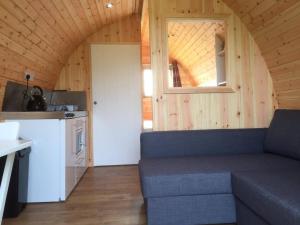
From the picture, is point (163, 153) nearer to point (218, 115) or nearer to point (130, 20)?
point (218, 115)

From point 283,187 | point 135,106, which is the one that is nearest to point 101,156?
point 135,106

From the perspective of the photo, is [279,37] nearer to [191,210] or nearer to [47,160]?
[191,210]

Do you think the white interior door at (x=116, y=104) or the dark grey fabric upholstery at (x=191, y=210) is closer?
the dark grey fabric upholstery at (x=191, y=210)

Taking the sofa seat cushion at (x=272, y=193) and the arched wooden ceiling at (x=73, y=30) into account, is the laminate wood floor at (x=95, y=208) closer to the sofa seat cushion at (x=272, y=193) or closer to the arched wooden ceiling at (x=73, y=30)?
the sofa seat cushion at (x=272, y=193)

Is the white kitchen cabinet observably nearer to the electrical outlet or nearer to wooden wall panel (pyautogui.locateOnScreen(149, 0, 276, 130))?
the electrical outlet

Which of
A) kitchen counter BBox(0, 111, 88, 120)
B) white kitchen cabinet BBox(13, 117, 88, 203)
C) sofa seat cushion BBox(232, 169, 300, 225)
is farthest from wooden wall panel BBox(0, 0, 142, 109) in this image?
sofa seat cushion BBox(232, 169, 300, 225)

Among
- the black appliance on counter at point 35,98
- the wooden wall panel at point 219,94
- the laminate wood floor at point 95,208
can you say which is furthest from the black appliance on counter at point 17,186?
the wooden wall panel at point 219,94

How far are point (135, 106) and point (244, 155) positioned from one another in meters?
2.30

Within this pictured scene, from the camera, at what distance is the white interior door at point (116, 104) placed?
4.32 meters

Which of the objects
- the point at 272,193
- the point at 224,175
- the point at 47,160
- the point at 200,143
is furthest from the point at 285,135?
the point at 47,160

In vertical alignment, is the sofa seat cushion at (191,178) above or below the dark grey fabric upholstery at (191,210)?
above

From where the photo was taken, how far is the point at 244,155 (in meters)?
2.41

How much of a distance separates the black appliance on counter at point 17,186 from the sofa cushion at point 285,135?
2352 mm

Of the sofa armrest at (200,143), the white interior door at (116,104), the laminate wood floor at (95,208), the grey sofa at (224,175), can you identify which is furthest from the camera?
the white interior door at (116,104)
